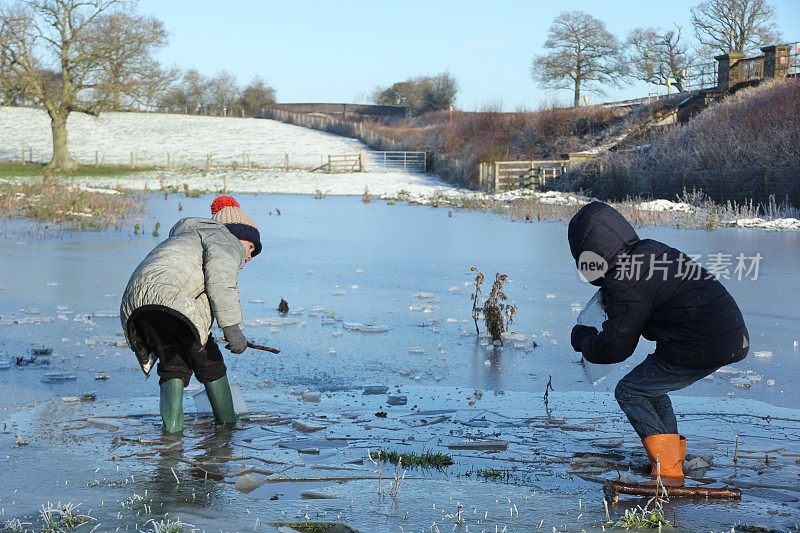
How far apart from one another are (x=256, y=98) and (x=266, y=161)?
3688 centimetres

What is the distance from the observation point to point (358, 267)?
15.3m

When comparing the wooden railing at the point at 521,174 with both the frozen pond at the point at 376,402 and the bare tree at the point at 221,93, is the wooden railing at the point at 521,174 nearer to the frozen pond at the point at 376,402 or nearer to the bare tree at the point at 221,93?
the frozen pond at the point at 376,402

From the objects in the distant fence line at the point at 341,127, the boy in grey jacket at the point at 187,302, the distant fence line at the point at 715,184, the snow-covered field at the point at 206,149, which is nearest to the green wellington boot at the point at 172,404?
the boy in grey jacket at the point at 187,302

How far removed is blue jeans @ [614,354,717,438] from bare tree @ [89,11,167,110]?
1772 inches

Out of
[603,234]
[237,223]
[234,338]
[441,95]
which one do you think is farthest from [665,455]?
[441,95]

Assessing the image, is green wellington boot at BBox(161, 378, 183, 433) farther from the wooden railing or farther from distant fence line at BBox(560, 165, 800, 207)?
the wooden railing

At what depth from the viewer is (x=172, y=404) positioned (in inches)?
235

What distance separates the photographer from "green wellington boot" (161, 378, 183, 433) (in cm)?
598

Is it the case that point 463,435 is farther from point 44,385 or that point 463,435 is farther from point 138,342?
point 44,385

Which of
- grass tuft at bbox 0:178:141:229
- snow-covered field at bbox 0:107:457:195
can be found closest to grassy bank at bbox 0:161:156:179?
snow-covered field at bbox 0:107:457:195

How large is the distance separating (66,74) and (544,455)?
4764cm

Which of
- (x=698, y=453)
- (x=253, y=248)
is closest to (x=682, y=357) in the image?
(x=698, y=453)

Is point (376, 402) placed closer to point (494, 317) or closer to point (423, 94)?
point (494, 317)

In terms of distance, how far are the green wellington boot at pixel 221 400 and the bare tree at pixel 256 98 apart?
307 ft
